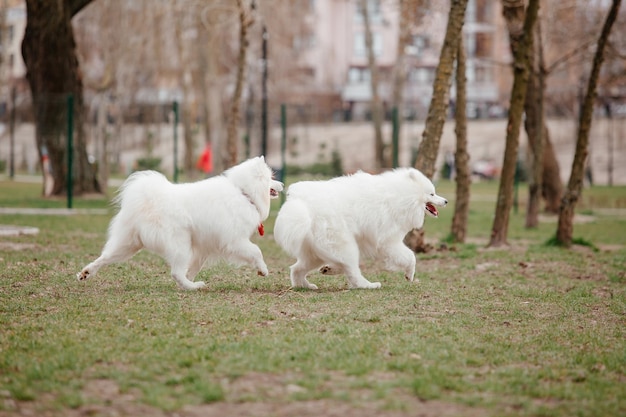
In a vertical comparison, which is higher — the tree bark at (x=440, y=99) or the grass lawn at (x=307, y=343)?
the tree bark at (x=440, y=99)

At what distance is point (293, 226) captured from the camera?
30.0 feet

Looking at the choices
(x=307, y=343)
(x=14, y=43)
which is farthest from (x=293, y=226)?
(x=14, y=43)

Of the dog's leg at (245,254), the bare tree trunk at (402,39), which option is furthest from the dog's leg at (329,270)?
the bare tree trunk at (402,39)

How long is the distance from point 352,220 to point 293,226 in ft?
2.38

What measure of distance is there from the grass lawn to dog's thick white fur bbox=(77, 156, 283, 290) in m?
0.39

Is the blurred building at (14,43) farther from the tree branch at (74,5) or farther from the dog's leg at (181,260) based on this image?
the dog's leg at (181,260)

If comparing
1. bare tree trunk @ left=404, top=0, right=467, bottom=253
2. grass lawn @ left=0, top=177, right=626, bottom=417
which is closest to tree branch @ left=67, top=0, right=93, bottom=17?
bare tree trunk @ left=404, top=0, right=467, bottom=253

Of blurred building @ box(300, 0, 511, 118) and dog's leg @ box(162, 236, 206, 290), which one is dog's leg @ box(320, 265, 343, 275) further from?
blurred building @ box(300, 0, 511, 118)

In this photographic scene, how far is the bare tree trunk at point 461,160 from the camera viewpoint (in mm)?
15639

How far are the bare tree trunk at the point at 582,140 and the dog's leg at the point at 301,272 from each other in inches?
257

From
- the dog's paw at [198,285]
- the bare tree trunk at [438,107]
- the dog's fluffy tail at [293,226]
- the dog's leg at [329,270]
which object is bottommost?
the dog's paw at [198,285]

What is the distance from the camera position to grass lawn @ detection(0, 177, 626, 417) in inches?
224

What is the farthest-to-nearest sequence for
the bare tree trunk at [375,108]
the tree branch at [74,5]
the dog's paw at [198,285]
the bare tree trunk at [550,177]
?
the bare tree trunk at [375,108]
the tree branch at [74,5]
the bare tree trunk at [550,177]
the dog's paw at [198,285]

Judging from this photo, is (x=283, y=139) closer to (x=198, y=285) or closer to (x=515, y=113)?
(x=515, y=113)
